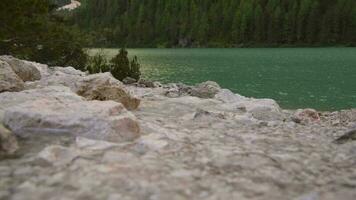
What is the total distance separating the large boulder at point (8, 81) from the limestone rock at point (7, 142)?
4.37m

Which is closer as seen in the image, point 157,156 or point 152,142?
Result: point 157,156

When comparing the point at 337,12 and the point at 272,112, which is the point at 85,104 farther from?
the point at 337,12

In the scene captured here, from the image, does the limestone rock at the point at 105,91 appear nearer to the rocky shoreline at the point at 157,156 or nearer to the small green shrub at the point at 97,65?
the rocky shoreline at the point at 157,156

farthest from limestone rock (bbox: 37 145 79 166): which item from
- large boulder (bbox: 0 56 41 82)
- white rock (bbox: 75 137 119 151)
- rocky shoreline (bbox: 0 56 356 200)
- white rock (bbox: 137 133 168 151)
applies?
large boulder (bbox: 0 56 41 82)

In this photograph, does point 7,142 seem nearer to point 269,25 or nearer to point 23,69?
point 23,69

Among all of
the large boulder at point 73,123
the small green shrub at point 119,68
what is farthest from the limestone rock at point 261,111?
the small green shrub at point 119,68

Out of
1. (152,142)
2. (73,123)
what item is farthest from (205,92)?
(73,123)

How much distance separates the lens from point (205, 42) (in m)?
181

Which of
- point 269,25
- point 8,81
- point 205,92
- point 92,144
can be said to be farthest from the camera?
point 269,25

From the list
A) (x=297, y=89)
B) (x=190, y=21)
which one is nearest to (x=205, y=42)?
(x=190, y=21)

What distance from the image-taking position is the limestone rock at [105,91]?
10.5 metres

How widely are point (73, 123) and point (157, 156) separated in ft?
4.66

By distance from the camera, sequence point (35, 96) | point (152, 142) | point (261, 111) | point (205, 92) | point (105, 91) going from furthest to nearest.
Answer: point (205, 92) < point (261, 111) < point (105, 91) < point (35, 96) < point (152, 142)

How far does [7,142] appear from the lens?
20.4 feet
